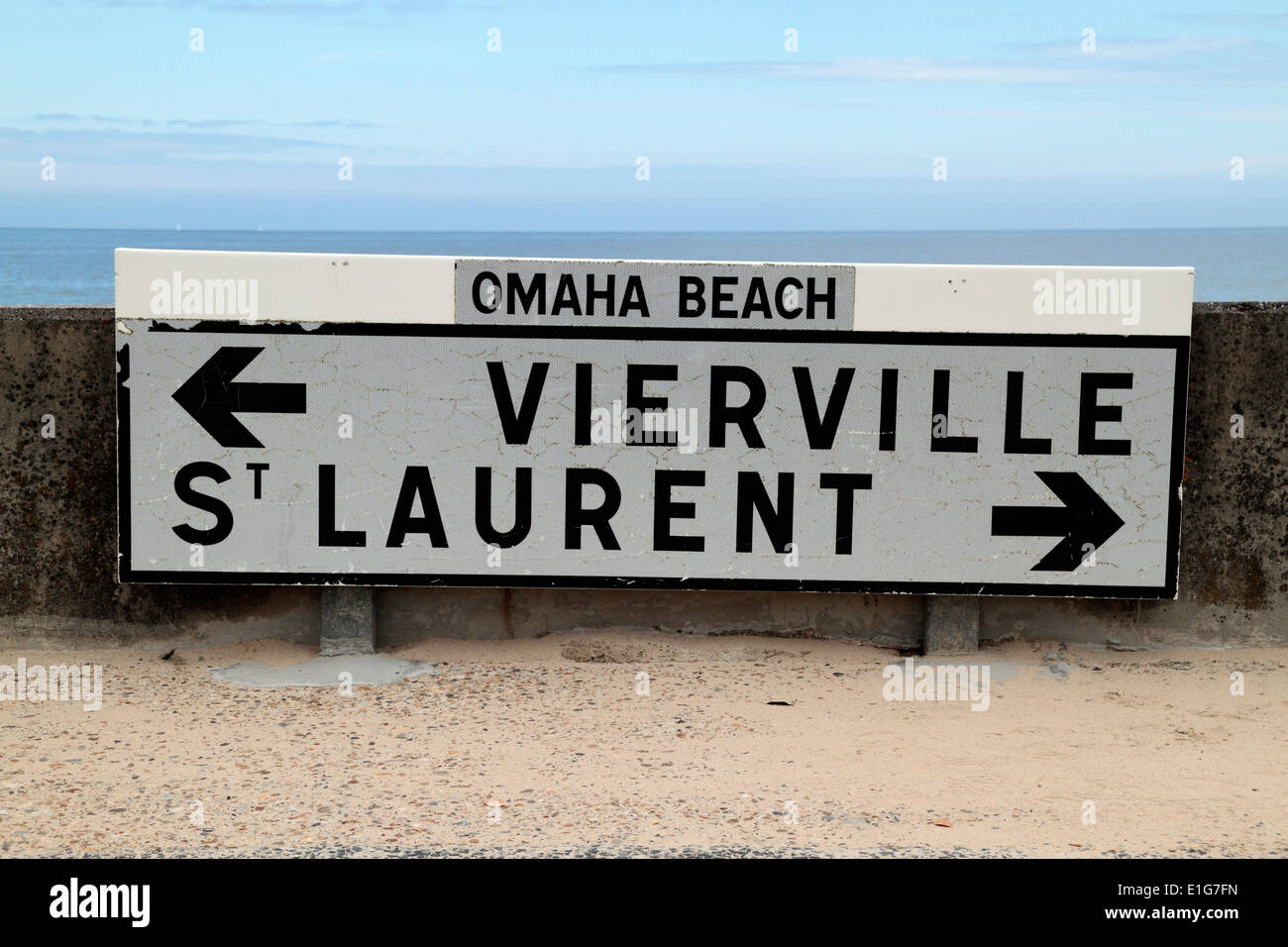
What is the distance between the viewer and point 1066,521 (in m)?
6.31

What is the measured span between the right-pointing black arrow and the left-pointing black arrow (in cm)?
339

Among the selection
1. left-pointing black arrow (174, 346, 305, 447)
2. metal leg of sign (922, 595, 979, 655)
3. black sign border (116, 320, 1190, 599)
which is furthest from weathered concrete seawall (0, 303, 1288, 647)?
left-pointing black arrow (174, 346, 305, 447)

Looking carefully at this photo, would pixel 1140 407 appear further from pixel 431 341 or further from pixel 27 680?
pixel 27 680

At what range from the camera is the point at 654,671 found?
246 inches

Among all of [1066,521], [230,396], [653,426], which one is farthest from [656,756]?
[230,396]

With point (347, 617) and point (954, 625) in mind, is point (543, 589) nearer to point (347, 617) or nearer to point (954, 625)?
point (347, 617)

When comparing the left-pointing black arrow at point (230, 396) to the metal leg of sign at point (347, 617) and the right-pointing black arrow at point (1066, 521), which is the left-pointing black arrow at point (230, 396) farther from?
the right-pointing black arrow at point (1066, 521)

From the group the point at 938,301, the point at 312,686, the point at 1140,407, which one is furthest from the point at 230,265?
the point at 1140,407

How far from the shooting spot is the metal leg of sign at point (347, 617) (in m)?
6.48

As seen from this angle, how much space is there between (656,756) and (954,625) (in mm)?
2036

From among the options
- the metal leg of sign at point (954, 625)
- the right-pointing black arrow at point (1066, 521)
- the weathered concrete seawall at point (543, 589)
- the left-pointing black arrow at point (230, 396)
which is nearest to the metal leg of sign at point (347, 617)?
the weathered concrete seawall at point (543, 589)

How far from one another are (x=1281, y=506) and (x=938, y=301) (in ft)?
6.56

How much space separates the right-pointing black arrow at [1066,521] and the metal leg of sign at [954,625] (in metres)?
0.40
